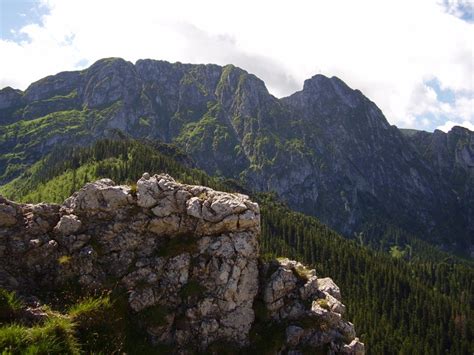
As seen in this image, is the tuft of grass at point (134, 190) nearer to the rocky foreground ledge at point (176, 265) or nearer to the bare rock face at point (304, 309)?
the rocky foreground ledge at point (176, 265)

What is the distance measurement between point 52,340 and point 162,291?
8.85 metres

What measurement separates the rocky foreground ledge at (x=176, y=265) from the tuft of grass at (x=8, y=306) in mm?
2233

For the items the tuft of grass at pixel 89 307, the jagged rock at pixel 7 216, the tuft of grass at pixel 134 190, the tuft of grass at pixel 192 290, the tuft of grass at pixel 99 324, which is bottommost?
the tuft of grass at pixel 99 324

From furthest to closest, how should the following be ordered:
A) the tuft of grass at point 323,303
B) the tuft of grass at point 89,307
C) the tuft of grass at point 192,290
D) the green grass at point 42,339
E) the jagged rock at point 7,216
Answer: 1. the tuft of grass at point 323,303
2. the tuft of grass at point 192,290
3. the jagged rock at point 7,216
4. the tuft of grass at point 89,307
5. the green grass at point 42,339

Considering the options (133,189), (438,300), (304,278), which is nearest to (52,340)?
(133,189)

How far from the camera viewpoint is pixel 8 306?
21438 mm

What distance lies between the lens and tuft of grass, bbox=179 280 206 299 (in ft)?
88.5

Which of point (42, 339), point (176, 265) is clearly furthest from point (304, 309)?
point (42, 339)

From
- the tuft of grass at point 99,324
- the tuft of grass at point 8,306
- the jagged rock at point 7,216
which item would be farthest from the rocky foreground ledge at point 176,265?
the tuft of grass at point 8,306

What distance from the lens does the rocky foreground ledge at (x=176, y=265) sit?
85.3ft

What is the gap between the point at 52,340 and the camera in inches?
738

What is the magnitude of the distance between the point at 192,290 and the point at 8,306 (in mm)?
10582

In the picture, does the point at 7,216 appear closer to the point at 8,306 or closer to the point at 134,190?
the point at 8,306

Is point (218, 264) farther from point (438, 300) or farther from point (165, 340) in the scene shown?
point (438, 300)
